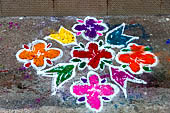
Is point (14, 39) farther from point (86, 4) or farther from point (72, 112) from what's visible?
point (72, 112)

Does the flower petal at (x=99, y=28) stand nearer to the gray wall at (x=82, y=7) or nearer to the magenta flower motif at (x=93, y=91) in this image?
the gray wall at (x=82, y=7)

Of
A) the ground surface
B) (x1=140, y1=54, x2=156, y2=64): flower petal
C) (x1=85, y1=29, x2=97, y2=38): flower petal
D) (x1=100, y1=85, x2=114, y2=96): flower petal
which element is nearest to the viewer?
the ground surface

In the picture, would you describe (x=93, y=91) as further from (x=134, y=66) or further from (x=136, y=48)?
(x=136, y=48)

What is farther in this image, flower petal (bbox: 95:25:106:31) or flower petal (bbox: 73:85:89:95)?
flower petal (bbox: 95:25:106:31)

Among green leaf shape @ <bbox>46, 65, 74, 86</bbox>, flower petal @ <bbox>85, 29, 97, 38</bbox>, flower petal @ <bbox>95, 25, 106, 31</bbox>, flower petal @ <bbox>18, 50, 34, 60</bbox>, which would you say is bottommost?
green leaf shape @ <bbox>46, 65, 74, 86</bbox>

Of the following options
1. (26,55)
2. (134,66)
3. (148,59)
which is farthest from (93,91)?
(26,55)

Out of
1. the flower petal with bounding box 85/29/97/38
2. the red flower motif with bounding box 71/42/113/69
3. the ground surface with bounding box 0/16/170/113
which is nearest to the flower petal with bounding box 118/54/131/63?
the red flower motif with bounding box 71/42/113/69

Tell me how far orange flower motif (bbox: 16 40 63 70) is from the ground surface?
3.9 inches

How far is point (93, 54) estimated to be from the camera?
153 inches

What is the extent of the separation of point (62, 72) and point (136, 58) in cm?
118

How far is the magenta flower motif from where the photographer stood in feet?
10.2

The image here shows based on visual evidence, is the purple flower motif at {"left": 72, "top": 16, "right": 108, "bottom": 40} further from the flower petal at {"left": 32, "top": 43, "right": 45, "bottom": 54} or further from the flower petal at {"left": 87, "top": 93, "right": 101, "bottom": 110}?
the flower petal at {"left": 87, "top": 93, "right": 101, "bottom": 110}

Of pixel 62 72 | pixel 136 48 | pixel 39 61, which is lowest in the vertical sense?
pixel 62 72

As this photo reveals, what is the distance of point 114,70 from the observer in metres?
3.56
